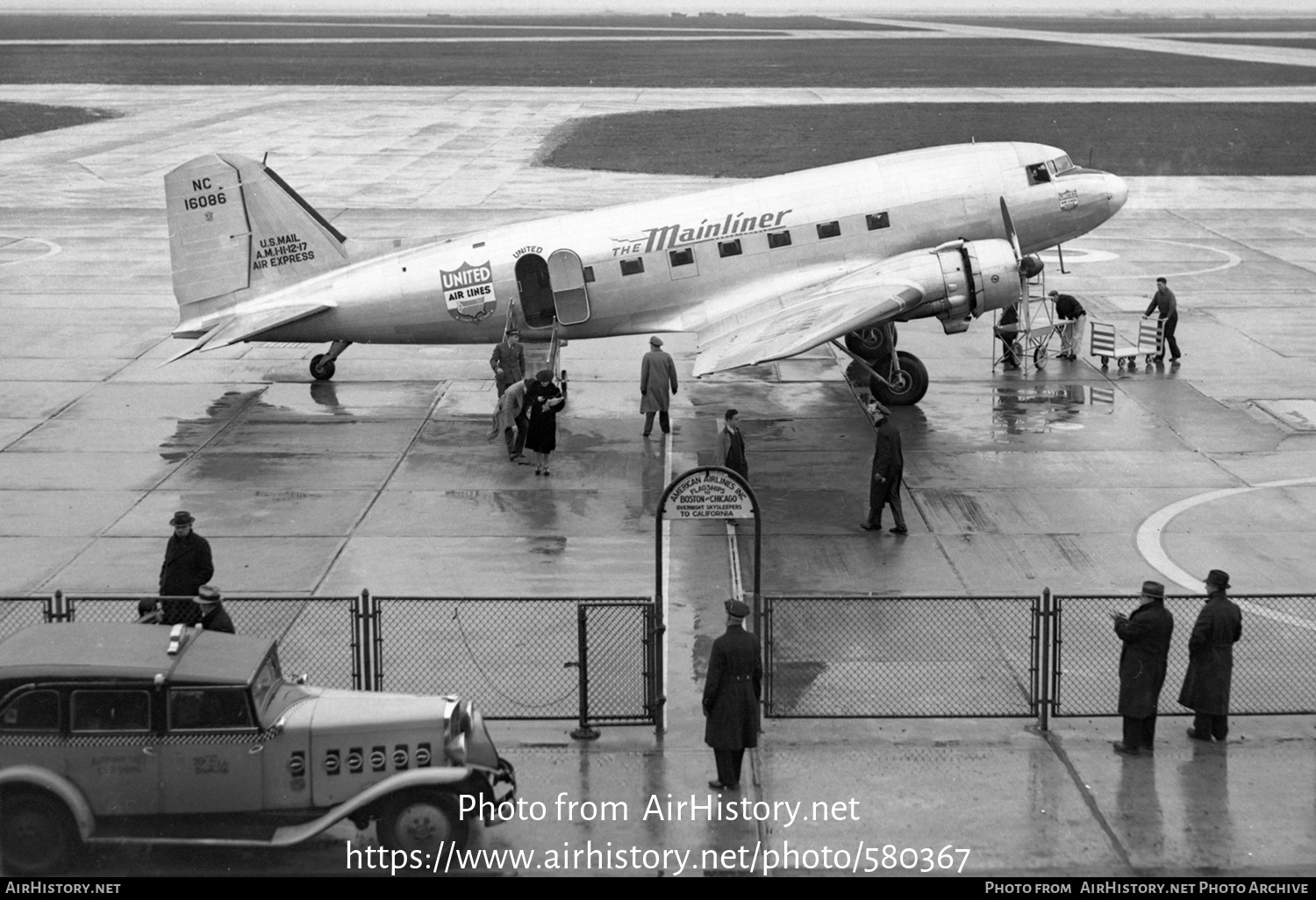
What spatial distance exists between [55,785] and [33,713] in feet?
1.86

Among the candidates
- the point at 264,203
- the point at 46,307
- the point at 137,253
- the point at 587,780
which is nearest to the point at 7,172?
the point at 137,253

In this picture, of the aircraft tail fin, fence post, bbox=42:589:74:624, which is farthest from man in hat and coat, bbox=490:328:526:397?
fence post, bbox=42:589:74:624

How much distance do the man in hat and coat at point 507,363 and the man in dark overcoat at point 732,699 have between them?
12512 millimetres

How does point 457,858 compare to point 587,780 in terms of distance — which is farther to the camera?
point 587,780

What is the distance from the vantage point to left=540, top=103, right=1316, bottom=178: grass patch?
201ft

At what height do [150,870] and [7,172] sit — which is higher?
[7,172]

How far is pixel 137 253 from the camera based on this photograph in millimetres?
41062

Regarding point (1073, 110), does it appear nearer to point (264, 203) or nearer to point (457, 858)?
point (264, 203)

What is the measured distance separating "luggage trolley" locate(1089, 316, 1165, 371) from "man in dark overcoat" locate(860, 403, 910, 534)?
1030 cm

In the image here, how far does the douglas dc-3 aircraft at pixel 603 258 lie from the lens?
2570 centimetres

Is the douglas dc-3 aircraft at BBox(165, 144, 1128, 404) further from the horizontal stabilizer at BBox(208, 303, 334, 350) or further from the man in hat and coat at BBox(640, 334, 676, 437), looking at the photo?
the man in hat and coat at BBox(640, 334, 676, 437)

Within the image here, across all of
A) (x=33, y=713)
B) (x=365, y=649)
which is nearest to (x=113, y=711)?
(x=33, y=713)

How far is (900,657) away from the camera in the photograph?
50.5ft

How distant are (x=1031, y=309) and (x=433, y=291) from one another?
47.4 ft
